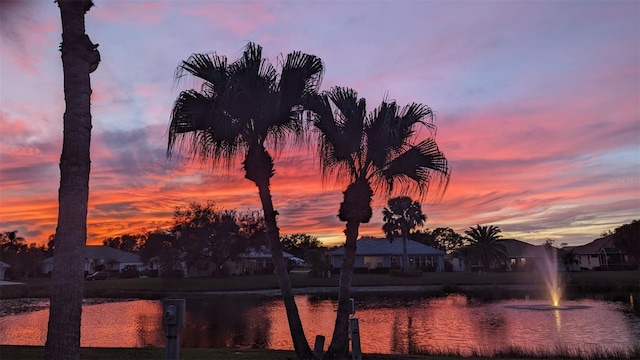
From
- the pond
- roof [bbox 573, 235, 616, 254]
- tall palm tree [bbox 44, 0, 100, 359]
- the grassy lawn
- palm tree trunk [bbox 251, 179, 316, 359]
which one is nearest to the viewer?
tall palm tree [bbox 44, 0, 100, 359]

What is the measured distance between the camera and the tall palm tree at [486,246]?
2771 inches

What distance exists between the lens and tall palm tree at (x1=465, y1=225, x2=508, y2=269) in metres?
70.4

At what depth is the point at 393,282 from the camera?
169ft

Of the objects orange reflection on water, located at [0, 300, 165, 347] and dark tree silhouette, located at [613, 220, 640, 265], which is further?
dark tree silhouette, located at [613, 220, 640, 265]

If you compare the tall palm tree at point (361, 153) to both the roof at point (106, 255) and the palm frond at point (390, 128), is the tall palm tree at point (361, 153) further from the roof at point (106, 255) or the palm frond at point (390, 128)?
the roof at point (106, 255)

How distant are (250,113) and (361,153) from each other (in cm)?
294

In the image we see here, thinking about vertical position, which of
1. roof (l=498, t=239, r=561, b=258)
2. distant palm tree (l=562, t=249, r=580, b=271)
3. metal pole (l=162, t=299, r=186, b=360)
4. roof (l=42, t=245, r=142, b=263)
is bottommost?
metal pole (l=162, t=299, r=186, b=360)

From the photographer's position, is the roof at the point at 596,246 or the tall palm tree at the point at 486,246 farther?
the roof at the point at 596,246

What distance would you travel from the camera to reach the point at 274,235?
11812 millimetres

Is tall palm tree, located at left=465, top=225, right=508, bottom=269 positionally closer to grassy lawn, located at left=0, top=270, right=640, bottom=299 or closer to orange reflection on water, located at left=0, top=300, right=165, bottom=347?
grassy lawn, located at left=0, top=270, right=640, bottom=299

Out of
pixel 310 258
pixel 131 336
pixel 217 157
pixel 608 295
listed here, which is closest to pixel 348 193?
pixel 217 157

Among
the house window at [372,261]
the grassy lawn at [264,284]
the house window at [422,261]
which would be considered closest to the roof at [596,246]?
the house window at [422,261]

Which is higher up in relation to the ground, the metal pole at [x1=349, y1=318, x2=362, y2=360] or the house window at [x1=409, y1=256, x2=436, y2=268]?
the house window at [x1=409, y1=256, x2=436, y2=268]

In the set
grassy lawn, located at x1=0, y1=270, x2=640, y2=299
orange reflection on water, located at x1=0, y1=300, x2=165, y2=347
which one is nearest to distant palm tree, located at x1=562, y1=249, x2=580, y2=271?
grassy lawn, located at x1=0, y1=270, x2=640, y2=299
